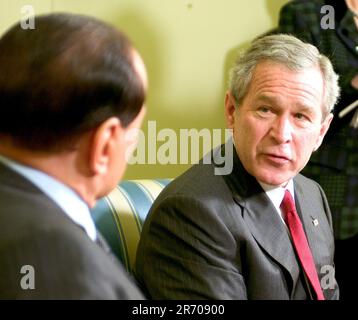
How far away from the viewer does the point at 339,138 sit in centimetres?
191

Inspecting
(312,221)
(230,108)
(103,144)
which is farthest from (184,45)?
(103,144)

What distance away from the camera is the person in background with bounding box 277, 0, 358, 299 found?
1871 millimetres

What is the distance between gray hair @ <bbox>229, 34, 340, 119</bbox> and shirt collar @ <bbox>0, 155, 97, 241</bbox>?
0.73 meters

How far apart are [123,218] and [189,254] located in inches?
11.7

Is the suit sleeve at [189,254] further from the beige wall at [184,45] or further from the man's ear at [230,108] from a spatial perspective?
the beige wall at [184,45]

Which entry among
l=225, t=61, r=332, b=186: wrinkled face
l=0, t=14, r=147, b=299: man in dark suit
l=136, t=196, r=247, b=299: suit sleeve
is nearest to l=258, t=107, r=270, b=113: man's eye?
l=225, t=61, r=332, b=186: wrinkled face

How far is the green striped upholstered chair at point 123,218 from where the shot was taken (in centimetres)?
150

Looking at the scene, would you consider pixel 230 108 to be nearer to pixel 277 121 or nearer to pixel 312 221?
pixel 277 121

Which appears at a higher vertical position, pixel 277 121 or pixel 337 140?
pixel 277 121

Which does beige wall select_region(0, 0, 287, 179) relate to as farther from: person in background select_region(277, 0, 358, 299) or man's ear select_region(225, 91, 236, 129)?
man's ear select_region(225, 91, 236, 129)

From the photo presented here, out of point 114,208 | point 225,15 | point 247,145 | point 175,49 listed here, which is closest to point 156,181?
point 114,208

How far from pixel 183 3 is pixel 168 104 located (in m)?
0.38

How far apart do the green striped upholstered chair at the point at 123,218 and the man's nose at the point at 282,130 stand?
40 cm

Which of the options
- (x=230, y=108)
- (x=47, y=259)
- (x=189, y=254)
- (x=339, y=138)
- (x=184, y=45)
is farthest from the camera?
(x=184, y=45)
